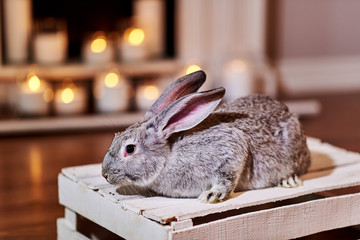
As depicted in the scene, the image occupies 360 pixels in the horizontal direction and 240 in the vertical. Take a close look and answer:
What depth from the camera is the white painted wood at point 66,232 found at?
1621 mm

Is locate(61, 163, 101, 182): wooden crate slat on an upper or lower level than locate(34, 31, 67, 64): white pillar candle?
lower

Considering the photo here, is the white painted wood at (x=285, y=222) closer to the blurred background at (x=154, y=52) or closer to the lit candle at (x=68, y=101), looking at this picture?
the blurred background at (x=154, y=52)

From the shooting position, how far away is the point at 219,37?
3.56m

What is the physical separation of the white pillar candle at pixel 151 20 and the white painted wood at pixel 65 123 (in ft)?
1.69

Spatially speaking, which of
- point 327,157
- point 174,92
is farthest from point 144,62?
point 174,92

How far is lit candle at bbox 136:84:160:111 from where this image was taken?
10.3ft

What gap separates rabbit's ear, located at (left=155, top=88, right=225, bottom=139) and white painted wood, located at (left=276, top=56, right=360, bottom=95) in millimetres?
2388

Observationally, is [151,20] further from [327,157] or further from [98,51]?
[327,157]

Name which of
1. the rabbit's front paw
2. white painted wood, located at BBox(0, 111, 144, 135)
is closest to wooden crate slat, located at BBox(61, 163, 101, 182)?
the rabbit's front paw

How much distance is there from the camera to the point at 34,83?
3.05 metres

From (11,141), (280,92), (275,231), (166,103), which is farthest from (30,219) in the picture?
(280,92)

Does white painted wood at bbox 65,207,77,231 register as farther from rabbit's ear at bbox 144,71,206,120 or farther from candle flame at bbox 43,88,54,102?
candle flame at bbox 43,88,54,102

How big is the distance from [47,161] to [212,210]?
50.3 inches

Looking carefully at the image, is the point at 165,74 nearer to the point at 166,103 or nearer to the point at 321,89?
the point at 321,89
